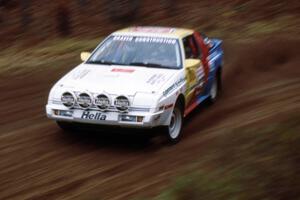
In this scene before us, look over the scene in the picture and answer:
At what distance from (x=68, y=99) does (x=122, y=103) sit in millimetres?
822

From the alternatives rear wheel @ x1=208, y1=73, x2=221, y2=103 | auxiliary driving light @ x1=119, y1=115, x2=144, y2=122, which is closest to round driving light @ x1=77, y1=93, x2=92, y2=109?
auxiliary driving light @ x1=119, y1=115, x2=144, y2=122

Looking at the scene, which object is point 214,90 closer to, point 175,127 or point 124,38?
point 124,38

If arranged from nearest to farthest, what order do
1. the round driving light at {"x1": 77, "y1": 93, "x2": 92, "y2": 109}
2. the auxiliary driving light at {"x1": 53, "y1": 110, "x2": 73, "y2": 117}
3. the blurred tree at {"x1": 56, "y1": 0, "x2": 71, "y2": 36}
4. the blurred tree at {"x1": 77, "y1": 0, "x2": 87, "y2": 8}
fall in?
the round driving light at {"x1": 77, "y1": 93, "x2": 92, "y2": 109} < the auxiliary driving light at {"x1": 53, "y1": 110, "x2": 73, "y2": 117} < the blurred tree at {"x1": 56, "y1": 0, "x2": 71, "y2": 36} < the blurred tree at {"x1": 77, "y1": 0, "x2": 87, "y2": 8}

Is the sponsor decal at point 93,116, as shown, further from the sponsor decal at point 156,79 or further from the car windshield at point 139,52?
the car windshield at point 139,52

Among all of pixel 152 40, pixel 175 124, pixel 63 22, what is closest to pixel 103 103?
pixel 175 124

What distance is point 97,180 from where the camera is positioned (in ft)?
27.5

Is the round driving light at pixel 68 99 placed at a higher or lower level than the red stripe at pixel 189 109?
higher

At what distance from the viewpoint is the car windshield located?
10508 mm

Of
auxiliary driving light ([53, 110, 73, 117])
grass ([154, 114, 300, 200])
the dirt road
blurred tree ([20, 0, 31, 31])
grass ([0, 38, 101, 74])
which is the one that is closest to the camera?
grass ([154, 114, 300, 200])

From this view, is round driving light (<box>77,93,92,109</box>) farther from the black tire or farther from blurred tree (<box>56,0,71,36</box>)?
blurred tree (<box>56,0,71,36</box>)

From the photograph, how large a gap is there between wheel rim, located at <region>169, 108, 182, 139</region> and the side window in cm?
120

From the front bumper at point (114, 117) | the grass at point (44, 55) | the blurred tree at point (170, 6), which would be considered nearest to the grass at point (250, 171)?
the front bumper at point (114, 117)

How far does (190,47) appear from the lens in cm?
1127

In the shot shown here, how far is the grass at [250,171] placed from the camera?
592cm
